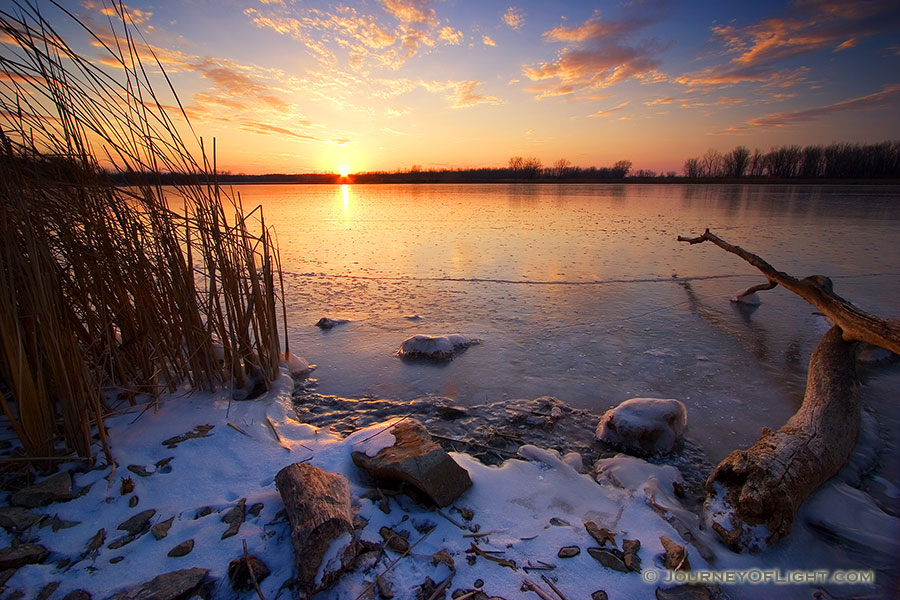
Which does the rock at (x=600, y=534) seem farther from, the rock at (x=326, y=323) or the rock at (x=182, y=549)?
the rock at (x=326, y=323)

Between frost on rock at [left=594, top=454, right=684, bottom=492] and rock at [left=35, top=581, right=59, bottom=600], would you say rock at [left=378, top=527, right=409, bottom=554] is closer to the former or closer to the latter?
rock at [left=35, top=581, right=59, bottom=600]

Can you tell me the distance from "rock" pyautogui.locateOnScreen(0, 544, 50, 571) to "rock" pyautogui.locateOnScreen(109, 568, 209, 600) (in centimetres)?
40

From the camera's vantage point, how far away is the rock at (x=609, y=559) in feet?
4.83

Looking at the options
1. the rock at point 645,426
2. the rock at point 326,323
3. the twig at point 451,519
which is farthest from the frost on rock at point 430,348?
the twig at point 451,519

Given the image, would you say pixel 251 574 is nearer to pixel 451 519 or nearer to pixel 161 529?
pixel 161 529

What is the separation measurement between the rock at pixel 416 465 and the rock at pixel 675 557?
864 mm

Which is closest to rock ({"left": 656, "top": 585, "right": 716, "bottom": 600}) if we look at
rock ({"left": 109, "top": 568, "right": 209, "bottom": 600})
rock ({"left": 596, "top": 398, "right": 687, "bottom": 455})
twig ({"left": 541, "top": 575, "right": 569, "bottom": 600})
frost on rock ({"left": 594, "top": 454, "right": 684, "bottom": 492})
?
twig ({"left": 541, "top": 575, "right": 569, "bottom": 600})

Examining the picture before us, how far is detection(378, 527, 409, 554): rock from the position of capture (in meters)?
1.50

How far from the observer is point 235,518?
1.57 meters

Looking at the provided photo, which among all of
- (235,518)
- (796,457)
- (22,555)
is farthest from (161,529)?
(796,457)

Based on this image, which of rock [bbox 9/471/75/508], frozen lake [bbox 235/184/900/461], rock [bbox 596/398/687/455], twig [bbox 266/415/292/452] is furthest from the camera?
frozen lake [bbox 235/184/900/461]

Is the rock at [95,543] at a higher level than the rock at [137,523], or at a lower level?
higher

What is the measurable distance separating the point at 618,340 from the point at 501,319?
4.61 ft

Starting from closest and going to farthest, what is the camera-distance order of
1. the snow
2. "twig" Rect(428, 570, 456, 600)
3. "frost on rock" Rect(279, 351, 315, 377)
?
"twig" Rect(428, 570, 456, 600) → the snow → "frost on rock" Rect(279, 351, 315, 377)
